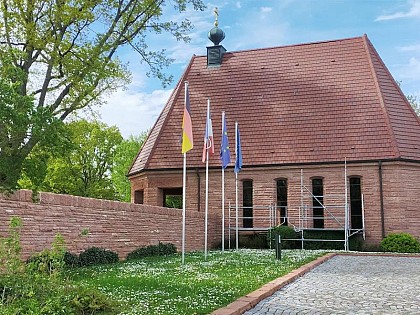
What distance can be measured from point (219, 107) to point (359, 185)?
31.2 feet

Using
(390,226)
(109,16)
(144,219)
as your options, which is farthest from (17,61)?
(390,226)

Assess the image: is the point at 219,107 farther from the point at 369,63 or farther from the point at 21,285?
the point at 21,285

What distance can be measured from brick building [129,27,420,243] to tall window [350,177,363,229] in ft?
0.17

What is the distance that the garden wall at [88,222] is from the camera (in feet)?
38.5

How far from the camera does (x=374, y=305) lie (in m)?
8.20

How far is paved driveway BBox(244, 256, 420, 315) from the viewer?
775 cm

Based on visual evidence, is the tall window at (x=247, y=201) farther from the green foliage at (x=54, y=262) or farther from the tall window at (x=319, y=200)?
the green foliage at (x=54, y=262)

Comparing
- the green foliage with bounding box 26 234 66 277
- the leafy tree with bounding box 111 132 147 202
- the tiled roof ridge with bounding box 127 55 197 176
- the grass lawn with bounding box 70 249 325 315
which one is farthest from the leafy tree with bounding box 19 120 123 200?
the green foliage with bounding box 26 234 66 277

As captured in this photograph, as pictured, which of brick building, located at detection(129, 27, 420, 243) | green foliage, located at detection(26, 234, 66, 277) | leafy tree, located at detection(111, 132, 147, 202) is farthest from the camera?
leafy tree, located at detection(111, 132, 147, 202)

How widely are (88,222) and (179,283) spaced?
18.4 ft

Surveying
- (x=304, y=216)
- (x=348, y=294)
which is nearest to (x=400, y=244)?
(x=304, y=216)

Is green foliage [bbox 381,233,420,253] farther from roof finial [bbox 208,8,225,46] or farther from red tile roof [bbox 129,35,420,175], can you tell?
roof finial [bbox 208,8,225,46]

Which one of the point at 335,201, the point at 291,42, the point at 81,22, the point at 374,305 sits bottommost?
the point at 374,305

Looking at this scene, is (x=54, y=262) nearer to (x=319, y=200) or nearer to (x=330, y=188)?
(x=330, y=188)
